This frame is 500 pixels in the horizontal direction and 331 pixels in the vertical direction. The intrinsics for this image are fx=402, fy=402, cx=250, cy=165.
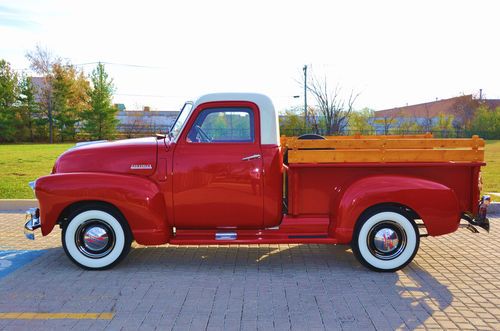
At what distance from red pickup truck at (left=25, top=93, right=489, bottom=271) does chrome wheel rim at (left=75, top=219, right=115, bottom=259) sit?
0.01 m

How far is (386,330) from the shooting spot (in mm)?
3281

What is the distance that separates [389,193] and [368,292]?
1.12m

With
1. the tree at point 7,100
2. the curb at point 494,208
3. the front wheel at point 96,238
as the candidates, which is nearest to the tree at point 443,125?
the curb at point 494,208

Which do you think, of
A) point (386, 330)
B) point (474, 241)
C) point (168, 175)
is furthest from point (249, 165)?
point (474, 241)

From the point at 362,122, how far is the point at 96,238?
24.3m

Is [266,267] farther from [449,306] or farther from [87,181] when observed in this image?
[87,181]

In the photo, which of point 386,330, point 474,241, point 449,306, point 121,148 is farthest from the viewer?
point 474,241

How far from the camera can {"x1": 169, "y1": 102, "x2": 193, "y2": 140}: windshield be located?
190 inches

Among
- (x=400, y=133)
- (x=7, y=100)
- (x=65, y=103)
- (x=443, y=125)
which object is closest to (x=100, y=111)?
(x=65, y=103)

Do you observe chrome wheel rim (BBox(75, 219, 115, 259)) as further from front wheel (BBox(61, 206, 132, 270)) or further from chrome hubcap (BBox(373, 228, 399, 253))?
chrome hubcap (BBox(373, 228, 399, 253))

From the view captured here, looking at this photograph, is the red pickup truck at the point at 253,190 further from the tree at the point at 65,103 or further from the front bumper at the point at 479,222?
the tree at the point at 65,103

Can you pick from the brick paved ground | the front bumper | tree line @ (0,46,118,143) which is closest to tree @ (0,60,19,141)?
tree line @ (0,46,118,143)

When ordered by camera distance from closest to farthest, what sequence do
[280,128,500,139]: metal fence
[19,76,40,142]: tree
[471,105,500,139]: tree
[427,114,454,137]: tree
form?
[280,128,500,139]: metal fence, [427,114,454,137]: tree, [19,76,40,142]: tree, [471,105,500,139]: tree

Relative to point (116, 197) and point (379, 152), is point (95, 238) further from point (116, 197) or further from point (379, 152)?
point (379, 152)
